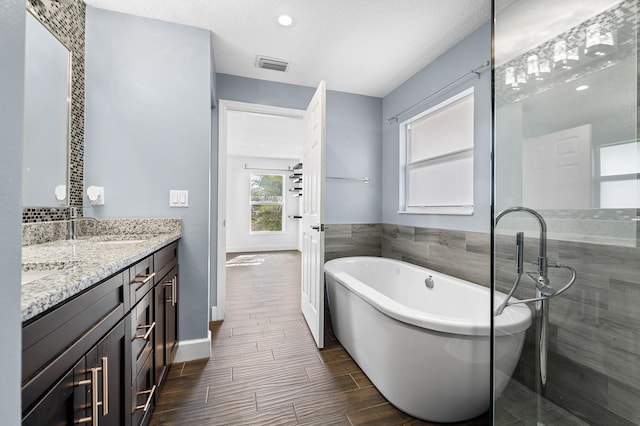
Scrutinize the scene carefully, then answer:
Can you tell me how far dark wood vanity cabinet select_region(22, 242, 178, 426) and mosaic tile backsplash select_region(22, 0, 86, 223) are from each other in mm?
883

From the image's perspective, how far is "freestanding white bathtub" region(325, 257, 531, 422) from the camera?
4.02 feet

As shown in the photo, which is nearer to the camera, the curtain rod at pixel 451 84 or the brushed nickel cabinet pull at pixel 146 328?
the brushed nickel cabinet pull at pixel 146 328

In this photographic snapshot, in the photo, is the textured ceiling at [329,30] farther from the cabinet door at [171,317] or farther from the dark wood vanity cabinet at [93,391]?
the dark wood vanity cabinet at [93,391]

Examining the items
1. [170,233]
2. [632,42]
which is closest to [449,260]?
[632,42]

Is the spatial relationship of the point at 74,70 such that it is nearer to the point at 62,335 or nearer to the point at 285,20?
the point at 285,20

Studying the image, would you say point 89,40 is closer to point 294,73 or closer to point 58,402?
point 294,73

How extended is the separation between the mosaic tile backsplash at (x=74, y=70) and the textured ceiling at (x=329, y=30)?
0.20 m

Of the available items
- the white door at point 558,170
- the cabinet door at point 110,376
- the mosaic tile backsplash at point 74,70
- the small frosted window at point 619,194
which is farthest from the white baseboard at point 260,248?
the small frosted window at point 619,194

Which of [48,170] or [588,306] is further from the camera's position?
[48,170]

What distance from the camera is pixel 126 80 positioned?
1893 millimetres

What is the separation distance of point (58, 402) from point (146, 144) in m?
1.74

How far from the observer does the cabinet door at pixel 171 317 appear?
163 cm

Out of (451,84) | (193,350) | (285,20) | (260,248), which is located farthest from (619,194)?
(260,248)

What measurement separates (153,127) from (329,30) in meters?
1.51
